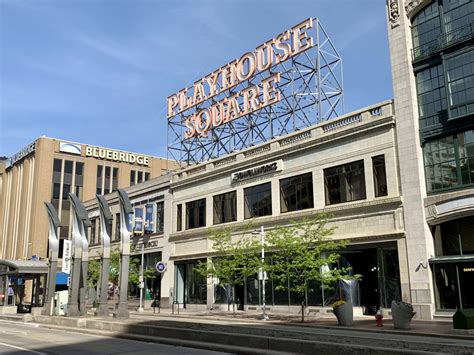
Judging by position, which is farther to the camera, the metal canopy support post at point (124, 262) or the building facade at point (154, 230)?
the building facade at point (154, 230)

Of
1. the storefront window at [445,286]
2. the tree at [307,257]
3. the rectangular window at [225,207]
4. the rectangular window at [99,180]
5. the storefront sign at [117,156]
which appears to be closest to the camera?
the storefront window at [445,286]

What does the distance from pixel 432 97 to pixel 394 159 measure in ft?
13.5

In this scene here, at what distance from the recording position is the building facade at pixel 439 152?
2606cm

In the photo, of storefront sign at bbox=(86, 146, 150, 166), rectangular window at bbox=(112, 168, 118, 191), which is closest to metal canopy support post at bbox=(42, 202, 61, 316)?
storefront sign at bbox=(86, 146, 150, 166)

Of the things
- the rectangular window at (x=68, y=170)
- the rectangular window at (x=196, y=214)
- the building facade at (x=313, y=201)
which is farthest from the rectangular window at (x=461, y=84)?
the rectangular window at (x=68, y=170)

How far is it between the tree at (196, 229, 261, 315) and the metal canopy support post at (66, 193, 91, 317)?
8.36m

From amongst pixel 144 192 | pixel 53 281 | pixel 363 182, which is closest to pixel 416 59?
pixel 363 182

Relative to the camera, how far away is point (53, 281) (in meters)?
35.1

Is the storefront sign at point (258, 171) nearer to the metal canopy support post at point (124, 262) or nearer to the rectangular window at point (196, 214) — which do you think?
the rectangular window at point (196, 214)

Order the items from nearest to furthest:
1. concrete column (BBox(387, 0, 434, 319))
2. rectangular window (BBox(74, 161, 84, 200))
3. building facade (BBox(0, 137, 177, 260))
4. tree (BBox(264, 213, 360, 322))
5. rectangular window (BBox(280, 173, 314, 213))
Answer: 1. concrete column (BBox(387, 0, 434, 319))
2. tree (BBox(264, 213, 360, 322))
3. rectangular window (BBox(280, 173, 314, 213))
4. building facade (BBox(0, 137, 177, 260))
5. rectangular window (BBox(74, 161, 84, 200))

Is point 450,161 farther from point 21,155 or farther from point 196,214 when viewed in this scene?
point 21,155

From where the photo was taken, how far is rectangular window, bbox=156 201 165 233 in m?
49.0

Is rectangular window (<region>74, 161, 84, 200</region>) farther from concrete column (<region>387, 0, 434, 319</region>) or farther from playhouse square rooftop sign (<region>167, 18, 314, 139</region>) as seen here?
concrete column (<region>387, 0, 434, 319</region>)

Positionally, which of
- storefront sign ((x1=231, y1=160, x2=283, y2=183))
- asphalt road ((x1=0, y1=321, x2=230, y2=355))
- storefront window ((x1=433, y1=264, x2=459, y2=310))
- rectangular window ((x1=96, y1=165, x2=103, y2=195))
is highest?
rectangular window ((x1=96, y1=165, x2=103, y2=195))
